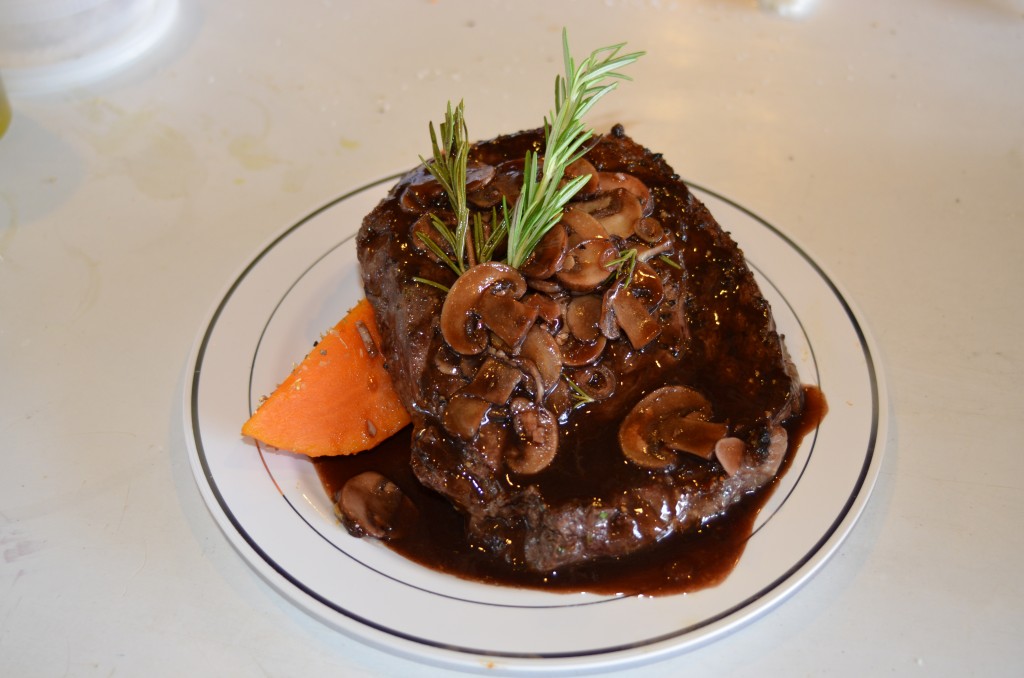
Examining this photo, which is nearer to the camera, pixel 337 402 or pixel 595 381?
pixel 595 381

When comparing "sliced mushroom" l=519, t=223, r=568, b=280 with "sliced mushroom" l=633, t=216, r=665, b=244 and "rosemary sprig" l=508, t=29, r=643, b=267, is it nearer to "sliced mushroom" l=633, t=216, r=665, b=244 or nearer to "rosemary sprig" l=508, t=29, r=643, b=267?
"rosemary sprig" l=508, t=29, r=643, b=267

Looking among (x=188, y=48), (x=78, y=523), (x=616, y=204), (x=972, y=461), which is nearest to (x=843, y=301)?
(x=972, y=461)

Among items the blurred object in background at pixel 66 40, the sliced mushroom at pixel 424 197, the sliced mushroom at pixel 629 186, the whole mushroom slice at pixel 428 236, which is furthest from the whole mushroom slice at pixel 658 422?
the blurred object in background at pixel 66 40

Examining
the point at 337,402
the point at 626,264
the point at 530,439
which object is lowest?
the point at 337,402

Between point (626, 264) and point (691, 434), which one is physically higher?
point (626, 264)

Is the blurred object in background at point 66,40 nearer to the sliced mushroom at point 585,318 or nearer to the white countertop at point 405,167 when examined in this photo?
the white countertop at point 405,167

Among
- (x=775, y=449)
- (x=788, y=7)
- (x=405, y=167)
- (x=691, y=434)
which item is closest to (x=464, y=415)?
(x=691, y=434)

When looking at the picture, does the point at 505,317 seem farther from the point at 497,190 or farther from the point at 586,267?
the point at 497,190
